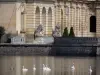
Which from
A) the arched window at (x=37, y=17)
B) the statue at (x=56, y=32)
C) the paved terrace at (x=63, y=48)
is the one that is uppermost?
the arched window at (x=37, y=17)

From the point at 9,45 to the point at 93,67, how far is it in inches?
625

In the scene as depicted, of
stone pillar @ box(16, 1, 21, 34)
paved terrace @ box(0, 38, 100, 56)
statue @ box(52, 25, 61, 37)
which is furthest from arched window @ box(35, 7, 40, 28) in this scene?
paved terrace @ box(0, 38, 100, 56)

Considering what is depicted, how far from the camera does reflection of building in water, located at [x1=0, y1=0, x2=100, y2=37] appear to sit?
7294cm

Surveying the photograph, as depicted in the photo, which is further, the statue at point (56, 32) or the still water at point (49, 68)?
the statue at point (56, 32)

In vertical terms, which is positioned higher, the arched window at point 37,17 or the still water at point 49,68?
the arched window at point 37,17

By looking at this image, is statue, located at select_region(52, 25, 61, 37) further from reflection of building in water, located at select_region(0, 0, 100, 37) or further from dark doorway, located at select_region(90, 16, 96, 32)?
dark doorway, located at select_region(90, 16, 96, 32)

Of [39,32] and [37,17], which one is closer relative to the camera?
[39,32]

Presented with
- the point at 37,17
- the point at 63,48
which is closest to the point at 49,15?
the point at 37,17

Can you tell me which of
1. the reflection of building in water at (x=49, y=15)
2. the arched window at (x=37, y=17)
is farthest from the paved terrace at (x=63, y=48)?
the arched window at (x=37, y=17)

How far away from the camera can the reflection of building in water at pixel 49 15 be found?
72.9 meters

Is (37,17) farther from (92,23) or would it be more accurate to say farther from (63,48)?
(92,23)

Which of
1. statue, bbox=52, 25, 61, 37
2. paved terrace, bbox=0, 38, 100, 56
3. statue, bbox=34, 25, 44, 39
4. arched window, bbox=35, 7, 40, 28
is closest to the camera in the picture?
paved terrace, bbox=0, 38, 100, 56

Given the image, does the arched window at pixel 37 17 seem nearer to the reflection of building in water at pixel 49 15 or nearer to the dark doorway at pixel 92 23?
the reflection of building in water at pixel 49 15

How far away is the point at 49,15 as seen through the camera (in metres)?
77.1
